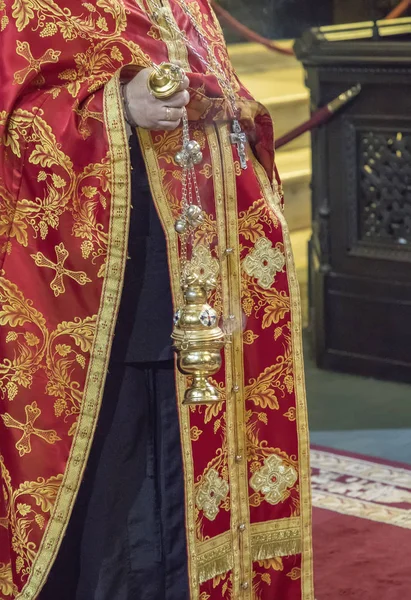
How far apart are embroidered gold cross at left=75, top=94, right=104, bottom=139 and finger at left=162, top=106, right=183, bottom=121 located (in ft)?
0.54

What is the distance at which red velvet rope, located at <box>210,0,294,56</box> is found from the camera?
16.9 ft

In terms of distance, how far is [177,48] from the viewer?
226cm

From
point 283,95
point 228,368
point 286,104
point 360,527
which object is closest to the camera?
point 228,368

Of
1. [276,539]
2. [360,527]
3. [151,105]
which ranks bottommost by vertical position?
[360,527]

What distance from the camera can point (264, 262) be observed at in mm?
2410

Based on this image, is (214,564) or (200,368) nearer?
(200,368)

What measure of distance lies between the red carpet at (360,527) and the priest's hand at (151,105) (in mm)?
1411

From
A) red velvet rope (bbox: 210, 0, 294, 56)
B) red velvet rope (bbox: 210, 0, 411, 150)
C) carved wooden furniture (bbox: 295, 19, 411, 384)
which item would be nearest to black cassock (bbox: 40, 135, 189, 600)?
red velvet rope (bbox: 210, 0, 411, 150)

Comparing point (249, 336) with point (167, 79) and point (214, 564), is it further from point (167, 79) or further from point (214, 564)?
point (167, 79)

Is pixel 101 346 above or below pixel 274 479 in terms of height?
above

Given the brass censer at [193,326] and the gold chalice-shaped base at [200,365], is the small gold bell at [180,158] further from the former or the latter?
the gold chalice-shaped base at [200,365]

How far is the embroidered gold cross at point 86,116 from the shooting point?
6.98 ft

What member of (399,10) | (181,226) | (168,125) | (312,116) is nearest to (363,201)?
(312,116)

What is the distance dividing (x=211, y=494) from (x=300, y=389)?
0.30 meters
